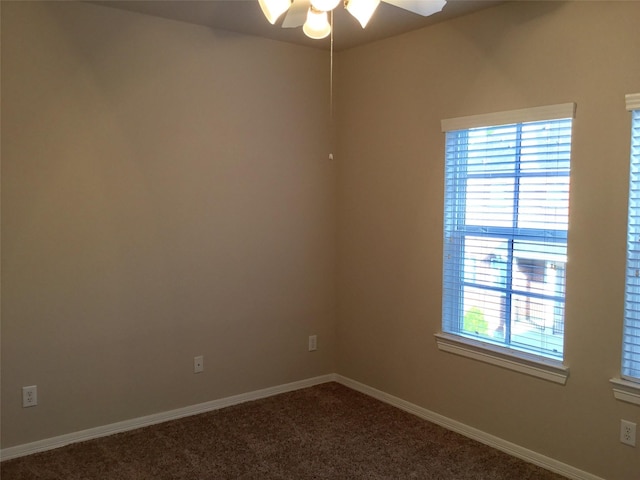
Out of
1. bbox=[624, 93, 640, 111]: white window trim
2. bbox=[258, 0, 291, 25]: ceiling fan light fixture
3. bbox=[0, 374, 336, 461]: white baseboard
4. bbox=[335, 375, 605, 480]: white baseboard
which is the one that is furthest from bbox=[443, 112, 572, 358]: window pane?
bbox=[258, 0, 291, 25]: ceiling fan light fixture

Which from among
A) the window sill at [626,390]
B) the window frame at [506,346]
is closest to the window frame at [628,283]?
the window sill at [626,390]

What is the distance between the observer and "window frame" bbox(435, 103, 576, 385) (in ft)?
9.63

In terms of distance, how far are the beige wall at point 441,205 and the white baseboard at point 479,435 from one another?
39 mm

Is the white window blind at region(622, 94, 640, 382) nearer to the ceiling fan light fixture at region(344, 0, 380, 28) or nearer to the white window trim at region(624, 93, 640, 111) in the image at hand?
the white window trim at region(624, 93, 640, 111)

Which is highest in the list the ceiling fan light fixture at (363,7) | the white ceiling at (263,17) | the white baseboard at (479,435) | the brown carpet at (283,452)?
the white ceiling at (263,17)

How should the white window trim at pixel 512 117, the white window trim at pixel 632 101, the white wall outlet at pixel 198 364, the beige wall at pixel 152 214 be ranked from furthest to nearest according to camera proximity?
the white wall outlet at pixel 198 364, the beige wall at pixel 152 214, the white window trim at pixel 512 117, the white window trim at pixel 632 101

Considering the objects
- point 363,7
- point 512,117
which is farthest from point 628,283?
point 363,7

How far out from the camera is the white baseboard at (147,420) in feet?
10.3

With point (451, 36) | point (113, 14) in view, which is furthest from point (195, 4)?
point (451, 36)

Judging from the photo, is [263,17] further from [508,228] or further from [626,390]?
[626,390]

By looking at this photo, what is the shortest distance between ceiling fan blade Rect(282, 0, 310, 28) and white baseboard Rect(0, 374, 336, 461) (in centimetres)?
261

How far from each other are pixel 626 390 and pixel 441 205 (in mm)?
1480

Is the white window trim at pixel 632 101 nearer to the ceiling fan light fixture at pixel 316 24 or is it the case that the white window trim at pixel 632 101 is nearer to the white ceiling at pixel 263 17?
the white ceiling at pixel 263 17

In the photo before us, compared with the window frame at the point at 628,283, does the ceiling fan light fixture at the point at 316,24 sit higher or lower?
higher
